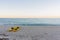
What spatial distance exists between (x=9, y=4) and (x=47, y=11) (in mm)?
1106

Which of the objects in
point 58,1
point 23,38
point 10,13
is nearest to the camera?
point 23,38

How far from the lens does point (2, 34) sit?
270 centimetres

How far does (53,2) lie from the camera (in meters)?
3.56

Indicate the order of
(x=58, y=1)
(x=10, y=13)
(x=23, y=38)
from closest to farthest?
(x=23, y=38) → (x=58, y=1) → (x=10, y=13)

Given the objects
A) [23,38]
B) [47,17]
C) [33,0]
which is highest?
[33,0]

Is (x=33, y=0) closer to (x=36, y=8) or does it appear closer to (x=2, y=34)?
(x=36, y=8)

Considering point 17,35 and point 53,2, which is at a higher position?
point 53,2

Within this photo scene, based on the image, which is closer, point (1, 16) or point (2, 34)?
point (2, 34)

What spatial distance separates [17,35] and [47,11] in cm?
137

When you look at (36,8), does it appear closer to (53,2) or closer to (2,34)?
(53,2)

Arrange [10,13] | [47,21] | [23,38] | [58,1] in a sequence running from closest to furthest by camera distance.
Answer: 1. [23,38]
2. [58,1]
3. [10,13]
4. [47,21]

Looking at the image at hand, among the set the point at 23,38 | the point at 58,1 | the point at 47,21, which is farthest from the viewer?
the point at 47,21

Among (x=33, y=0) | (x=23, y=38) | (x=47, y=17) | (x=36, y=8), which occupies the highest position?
(x=33, y=0)

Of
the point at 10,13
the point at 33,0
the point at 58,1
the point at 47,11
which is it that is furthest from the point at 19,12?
the point at 58,1
